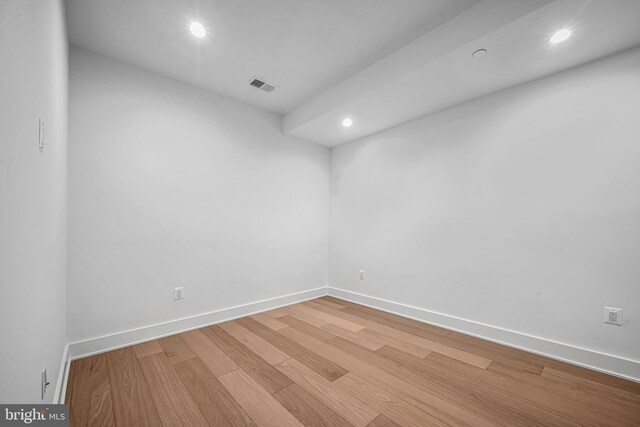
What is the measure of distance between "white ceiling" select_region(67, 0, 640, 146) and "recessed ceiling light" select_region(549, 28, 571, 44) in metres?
0.04

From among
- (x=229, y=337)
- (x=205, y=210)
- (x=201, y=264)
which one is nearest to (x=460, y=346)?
(x=229, y=337)

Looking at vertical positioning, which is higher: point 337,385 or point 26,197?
point 26,197

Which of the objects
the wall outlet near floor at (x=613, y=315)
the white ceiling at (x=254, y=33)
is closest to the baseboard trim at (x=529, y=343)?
→ the wall outlet near floor at (x=613, y=315)

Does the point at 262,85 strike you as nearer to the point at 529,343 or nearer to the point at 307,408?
the point at 307,408

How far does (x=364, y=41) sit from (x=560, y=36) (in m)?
1.32

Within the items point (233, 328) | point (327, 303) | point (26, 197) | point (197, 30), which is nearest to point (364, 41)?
point (197, 30)

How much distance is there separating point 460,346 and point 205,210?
2780mm

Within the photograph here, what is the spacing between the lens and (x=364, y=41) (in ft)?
6.92

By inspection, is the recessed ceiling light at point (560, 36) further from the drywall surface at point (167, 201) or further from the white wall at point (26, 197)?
the white wall at point (26, 197)

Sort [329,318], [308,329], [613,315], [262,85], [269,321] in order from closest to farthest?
[613,315], [308,329], [262,85], [269,321], [329,318]

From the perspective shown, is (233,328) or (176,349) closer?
(176,349)

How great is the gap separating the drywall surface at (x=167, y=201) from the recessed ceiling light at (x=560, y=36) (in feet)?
8.20

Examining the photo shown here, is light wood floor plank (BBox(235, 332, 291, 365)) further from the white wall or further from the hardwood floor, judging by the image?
the white wall

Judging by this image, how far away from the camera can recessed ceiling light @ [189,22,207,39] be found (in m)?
1.93
